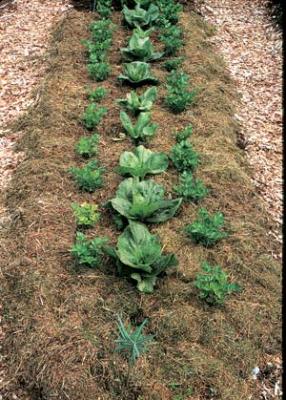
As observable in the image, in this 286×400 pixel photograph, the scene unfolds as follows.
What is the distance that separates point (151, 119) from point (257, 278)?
7.58 ft

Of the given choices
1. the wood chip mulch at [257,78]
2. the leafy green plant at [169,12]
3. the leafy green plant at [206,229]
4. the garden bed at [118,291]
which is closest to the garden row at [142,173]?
the leafy green plant at [206,229]

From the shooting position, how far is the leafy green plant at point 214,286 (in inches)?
147

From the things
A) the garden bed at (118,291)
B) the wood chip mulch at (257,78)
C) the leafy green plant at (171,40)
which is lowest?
the wood chip mulch at (257,78)

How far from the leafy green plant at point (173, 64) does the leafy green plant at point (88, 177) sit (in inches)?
89.5

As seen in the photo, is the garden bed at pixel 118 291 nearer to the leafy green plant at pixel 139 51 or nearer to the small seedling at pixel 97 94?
the small seedling at pixel 97 94

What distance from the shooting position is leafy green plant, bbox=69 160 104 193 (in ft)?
15.3

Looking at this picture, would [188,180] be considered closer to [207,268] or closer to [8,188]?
[207,268]

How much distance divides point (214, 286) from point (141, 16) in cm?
487

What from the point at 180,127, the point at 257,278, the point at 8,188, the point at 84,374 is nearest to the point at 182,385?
the point at 84,374

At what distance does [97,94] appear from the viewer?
19.3ft

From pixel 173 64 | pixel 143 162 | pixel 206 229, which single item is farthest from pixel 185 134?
pixel 173 64

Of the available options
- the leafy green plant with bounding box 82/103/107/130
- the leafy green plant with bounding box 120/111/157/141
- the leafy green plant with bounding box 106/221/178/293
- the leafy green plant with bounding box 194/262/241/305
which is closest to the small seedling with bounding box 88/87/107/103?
the leafy green plant with bounding box 82/103/107/130

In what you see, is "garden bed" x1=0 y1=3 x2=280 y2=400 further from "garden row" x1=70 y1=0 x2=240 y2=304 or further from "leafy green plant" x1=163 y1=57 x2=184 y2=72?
"leafy green plant" x1=163 y1=57 x2=184 y2=72

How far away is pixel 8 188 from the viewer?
16.7 ft
